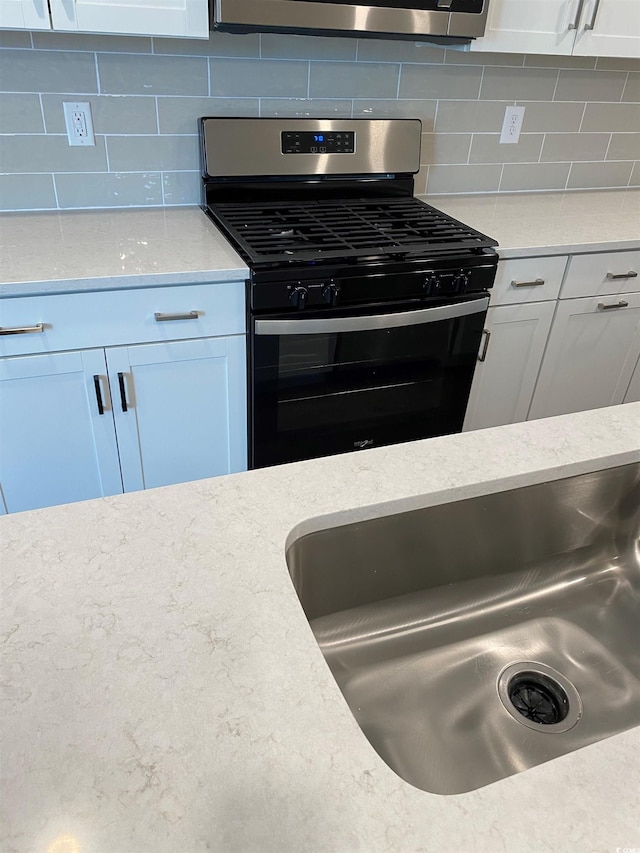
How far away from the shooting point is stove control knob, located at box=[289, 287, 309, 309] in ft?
5.76

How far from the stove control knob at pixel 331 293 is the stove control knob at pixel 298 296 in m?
0.05

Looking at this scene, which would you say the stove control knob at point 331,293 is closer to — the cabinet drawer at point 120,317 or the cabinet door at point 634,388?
the cabinet drawer at point 120,317

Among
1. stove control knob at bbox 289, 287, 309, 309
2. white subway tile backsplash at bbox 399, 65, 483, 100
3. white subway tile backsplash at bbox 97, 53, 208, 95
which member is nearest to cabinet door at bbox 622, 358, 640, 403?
white subway tile backsplash at bbox 399, 65, 483, 100

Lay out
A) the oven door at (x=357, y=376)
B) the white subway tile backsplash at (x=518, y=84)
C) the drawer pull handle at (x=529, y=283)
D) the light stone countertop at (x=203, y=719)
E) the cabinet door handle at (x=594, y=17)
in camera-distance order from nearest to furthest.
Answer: the light stone countertop at (x=203, y=719) < the oven door at (x=357, y=376) < the cabinet door handle at (x=594, y=17) < the drawer pull handle at (x=529, y=283) < the white subway tile backsplash at (x=518, y=84)

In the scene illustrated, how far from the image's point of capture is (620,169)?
2.74m

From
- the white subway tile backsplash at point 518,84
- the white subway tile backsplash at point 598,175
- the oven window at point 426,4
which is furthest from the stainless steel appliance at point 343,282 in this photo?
the white subway tile backsplash at point 598,175

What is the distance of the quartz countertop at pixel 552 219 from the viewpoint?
2072 millimetres

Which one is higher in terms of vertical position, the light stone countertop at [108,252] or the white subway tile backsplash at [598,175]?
the white subway tile backsplash at [598,175]

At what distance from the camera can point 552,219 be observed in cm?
230

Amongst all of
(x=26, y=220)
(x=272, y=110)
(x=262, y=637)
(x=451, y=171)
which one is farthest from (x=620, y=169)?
(x=262, y=637)

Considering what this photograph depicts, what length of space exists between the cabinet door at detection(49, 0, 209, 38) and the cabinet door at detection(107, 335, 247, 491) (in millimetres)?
775

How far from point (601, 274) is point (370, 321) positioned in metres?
0.88

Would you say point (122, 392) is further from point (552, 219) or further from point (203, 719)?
point (552, 219)

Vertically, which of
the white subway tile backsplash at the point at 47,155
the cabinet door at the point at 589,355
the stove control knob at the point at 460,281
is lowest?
the cabinet door at the point at 589,355
